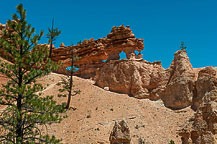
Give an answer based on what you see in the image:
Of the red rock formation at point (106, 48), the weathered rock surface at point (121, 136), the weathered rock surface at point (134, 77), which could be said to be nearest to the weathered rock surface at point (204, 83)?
the weathered rock surface at point (134, 77)

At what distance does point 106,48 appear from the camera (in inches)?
1432

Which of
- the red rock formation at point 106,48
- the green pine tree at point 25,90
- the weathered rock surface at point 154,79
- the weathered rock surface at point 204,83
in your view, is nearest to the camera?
the green pine tree at point 25,90

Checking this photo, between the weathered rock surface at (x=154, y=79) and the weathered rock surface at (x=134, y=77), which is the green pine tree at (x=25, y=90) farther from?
the weathered rock surface at (x=134, y=77)

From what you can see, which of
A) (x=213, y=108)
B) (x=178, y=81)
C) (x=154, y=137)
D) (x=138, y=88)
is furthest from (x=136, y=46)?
(x=213, y=108)

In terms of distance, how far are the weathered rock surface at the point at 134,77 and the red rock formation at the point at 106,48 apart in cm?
261

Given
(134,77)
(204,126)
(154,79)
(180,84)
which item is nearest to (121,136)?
(204,126)

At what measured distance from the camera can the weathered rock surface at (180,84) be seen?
24.5 m

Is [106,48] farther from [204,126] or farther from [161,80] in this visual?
[204,126]

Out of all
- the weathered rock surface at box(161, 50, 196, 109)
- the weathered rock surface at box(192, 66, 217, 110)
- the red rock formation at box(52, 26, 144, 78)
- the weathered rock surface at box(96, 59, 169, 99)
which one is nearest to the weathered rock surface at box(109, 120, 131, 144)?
the weathered rock surface at box(192, 66, 217, 110)

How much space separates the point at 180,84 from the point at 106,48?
14.9m

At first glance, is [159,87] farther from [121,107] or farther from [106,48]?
[106,48]

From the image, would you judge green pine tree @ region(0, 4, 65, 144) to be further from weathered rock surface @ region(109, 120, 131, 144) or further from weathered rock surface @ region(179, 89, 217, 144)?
weathered rock surface @ region(179, 89, 217, 144)

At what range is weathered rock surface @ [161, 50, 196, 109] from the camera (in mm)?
24458

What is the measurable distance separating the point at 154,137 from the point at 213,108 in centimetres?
827
